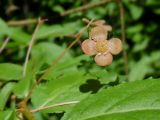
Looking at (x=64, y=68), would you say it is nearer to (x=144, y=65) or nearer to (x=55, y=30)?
(x=55, y=30)

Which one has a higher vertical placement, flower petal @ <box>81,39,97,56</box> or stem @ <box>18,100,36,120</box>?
flower petal @ <box>81,39,97,56</box>

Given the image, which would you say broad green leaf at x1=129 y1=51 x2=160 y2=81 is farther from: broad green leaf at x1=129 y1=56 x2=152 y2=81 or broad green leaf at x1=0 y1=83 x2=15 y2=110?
broad green leaf at x1=0 y1=83 x2=15 y2=110

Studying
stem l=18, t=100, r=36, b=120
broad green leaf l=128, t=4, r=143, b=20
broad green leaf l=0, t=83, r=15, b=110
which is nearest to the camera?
stem l=18, t=100, r=36, b=120

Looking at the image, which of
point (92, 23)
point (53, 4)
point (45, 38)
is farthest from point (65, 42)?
point (92, 23)

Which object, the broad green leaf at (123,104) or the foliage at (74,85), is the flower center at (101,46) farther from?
the broad green leaf at (123,104)

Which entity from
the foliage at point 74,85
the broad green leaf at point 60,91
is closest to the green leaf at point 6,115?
the foliage at point 74,85

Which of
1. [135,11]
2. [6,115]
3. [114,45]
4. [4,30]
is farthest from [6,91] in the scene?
[135,11]

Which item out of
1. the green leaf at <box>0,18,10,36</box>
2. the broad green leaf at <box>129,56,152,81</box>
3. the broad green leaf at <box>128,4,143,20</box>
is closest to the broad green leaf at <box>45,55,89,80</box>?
the green leaf at <box>0,18,10,36</box>
